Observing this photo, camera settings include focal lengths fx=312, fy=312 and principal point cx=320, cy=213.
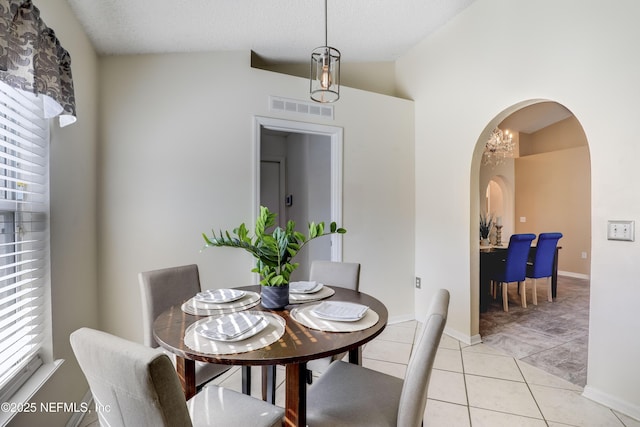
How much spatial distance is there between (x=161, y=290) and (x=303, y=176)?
2.78 m

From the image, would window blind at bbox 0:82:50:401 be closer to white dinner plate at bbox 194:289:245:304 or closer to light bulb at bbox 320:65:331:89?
white dinner plate at bbox 194:289:245:304

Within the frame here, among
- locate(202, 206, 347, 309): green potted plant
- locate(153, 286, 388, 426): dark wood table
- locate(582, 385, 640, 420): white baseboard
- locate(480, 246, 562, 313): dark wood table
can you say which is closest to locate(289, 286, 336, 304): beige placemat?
locate(202, 206, 347, 309): green potted plant

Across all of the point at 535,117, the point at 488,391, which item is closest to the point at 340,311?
the point at 488,391

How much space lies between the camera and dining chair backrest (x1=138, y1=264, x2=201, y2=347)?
1803mm

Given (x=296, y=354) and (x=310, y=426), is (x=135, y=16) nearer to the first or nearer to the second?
(x=296, y=354)

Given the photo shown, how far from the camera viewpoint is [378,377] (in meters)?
1.47

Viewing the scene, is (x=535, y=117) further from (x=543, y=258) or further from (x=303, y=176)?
(x=303, y=176)

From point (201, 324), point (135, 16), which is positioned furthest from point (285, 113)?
point (201, 324)

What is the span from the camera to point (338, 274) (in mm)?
2277

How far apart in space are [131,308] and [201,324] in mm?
1561

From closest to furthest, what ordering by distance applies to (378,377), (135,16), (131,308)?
(378,377)
(135,16)
(131,308)

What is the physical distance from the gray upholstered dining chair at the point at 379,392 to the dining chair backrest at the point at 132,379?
61 cm

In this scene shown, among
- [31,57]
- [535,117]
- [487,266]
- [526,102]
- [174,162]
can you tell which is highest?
[535,117]

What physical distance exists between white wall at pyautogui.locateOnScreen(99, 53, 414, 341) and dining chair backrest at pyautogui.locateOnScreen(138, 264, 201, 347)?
2.18 feet
